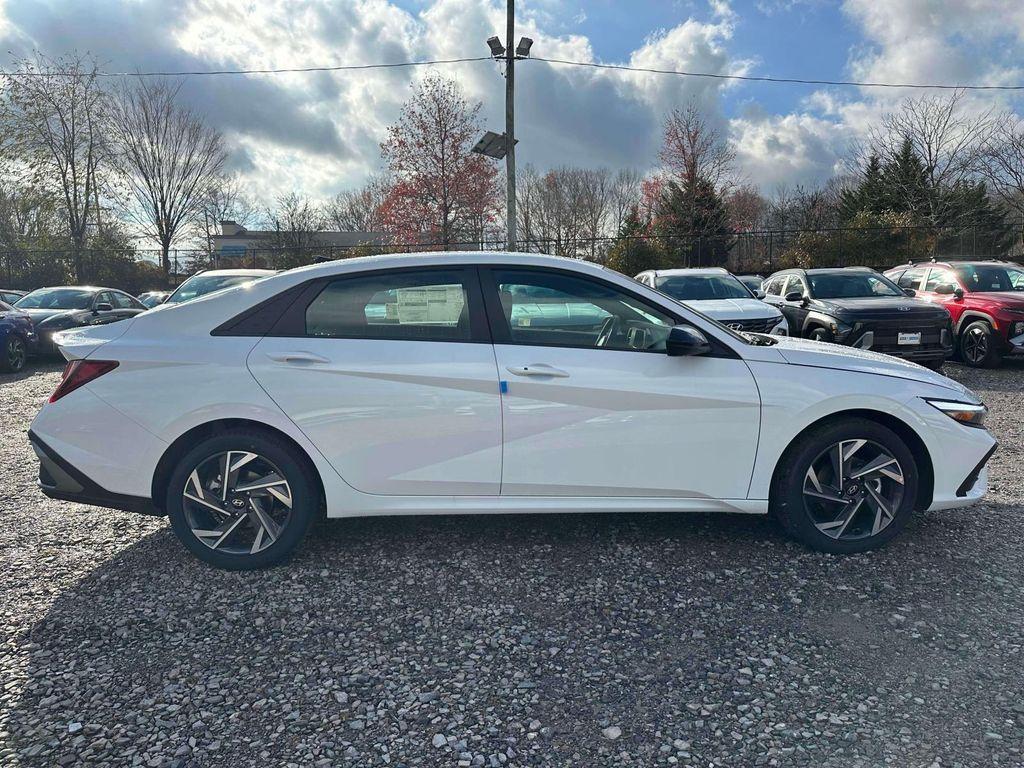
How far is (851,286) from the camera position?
10.1 metres

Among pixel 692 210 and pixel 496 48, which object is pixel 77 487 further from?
pixel 692 210

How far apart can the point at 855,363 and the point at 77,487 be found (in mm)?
4134

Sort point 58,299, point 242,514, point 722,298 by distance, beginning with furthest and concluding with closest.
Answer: point 58,299
point 722,298
point 242,514

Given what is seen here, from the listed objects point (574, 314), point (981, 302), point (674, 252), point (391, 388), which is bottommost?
point (391, 388)

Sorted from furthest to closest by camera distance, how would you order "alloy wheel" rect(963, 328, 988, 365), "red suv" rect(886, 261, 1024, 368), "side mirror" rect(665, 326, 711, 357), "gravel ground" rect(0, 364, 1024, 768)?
"alloy wheel" rect(963, 328, 988, 365)
"red suv" rect(886, 261, 1024, 368)
"side mirror" rect(665, 326, 711, 357)
"gravel ground" rect(0, 364, 1024, 768)

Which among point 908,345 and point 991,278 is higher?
point 991,278

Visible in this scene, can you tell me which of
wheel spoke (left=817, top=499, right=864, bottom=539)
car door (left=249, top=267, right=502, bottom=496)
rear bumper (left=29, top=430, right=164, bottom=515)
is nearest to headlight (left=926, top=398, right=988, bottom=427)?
wheel spoke (left=817, top=499, right=864, bottom=539)

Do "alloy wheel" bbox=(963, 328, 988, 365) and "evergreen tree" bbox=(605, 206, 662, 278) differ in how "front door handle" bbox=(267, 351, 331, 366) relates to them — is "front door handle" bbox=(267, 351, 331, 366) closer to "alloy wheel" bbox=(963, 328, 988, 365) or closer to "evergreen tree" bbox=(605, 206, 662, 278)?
"alloy wheel" bbox=(963, 328, 988, 365)

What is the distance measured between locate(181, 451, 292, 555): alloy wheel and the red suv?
10302mm

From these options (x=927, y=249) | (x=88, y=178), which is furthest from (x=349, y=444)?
(x=88, y=178)

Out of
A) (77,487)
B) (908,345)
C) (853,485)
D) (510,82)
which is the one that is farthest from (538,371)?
(510,82)

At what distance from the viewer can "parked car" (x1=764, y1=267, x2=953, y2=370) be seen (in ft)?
28.6

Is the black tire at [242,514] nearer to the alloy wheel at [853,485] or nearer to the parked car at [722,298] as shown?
the alloy wheel at [853,485]

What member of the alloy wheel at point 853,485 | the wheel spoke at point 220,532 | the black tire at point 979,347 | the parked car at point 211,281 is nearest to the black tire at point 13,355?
the parked car at point 211,281
